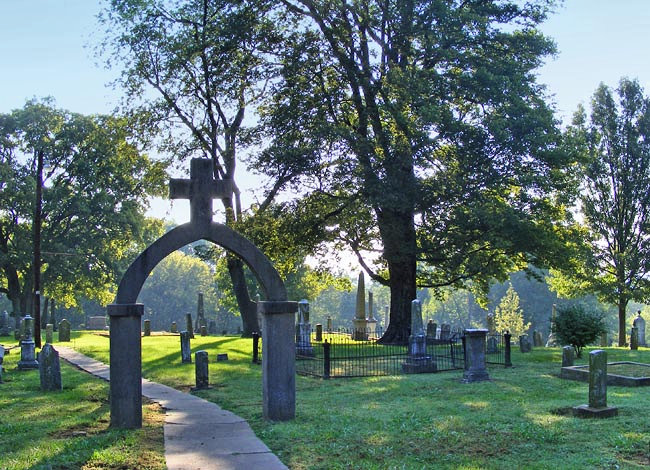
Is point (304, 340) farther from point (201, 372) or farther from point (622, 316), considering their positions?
point (622, 316)

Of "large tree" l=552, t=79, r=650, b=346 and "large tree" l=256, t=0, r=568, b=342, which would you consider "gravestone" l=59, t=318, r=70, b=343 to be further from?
"large tree" l=552, t=79, r=650, b=346

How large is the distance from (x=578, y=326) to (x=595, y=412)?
10.9 metres

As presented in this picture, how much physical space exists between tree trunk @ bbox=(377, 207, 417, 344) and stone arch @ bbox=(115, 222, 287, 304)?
14.9m

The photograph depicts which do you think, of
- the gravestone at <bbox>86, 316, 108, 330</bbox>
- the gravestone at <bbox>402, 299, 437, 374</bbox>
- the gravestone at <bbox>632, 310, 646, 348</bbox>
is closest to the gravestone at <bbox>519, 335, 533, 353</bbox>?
the gravestone at <bbox>402, 299, 437, 374</bbox>

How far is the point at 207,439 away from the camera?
9266mm

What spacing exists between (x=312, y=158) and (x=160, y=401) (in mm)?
13545

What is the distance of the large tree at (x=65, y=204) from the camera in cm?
3909

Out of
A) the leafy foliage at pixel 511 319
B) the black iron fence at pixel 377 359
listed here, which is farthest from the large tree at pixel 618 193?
the leafy foliage at pixel 511 319

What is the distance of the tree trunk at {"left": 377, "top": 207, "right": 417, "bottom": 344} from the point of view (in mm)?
25562

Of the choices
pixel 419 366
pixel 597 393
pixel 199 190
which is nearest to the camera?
pixel 597 393

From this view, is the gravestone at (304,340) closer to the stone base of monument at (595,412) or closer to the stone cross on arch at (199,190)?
the stone cross on arch at (199,190)

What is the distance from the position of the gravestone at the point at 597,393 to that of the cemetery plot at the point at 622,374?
466cm

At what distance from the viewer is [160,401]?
13242 millimetres

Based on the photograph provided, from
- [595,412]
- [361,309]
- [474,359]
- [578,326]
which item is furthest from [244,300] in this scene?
[595,412]
